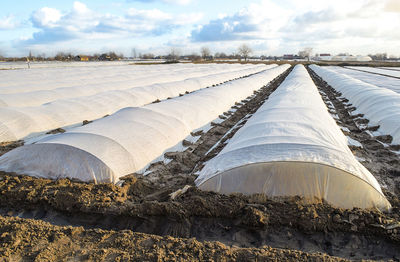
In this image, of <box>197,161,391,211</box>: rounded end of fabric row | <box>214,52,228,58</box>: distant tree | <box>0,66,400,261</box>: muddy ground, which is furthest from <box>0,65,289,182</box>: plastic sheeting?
<box>214,52,228,58</box>: distant tree

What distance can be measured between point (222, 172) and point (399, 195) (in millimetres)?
3381

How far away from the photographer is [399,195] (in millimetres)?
5141

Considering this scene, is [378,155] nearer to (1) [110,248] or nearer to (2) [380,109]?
(2) [380,109]

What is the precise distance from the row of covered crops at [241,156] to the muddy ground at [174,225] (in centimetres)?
23

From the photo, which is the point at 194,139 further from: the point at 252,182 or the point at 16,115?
the point at 16,115

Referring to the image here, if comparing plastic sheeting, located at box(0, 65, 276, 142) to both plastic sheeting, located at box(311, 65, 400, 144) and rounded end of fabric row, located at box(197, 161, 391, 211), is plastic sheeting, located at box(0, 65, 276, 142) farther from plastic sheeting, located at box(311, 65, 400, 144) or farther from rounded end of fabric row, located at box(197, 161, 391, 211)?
plastic sheeting, located at box(311, 65, 400, 144)

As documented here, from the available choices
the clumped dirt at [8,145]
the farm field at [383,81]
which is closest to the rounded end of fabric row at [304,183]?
the clumped dirt at [8,145]

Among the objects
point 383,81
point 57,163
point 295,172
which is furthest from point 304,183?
point 383,81

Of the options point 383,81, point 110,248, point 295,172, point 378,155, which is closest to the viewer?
point 110,248

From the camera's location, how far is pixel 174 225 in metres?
4.41

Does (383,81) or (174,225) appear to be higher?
(383,81)

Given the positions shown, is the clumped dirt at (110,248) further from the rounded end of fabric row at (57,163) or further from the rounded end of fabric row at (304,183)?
the rounded end of fabric row at (57,163)

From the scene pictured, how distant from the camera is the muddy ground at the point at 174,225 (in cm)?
356

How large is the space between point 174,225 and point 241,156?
1669mm
